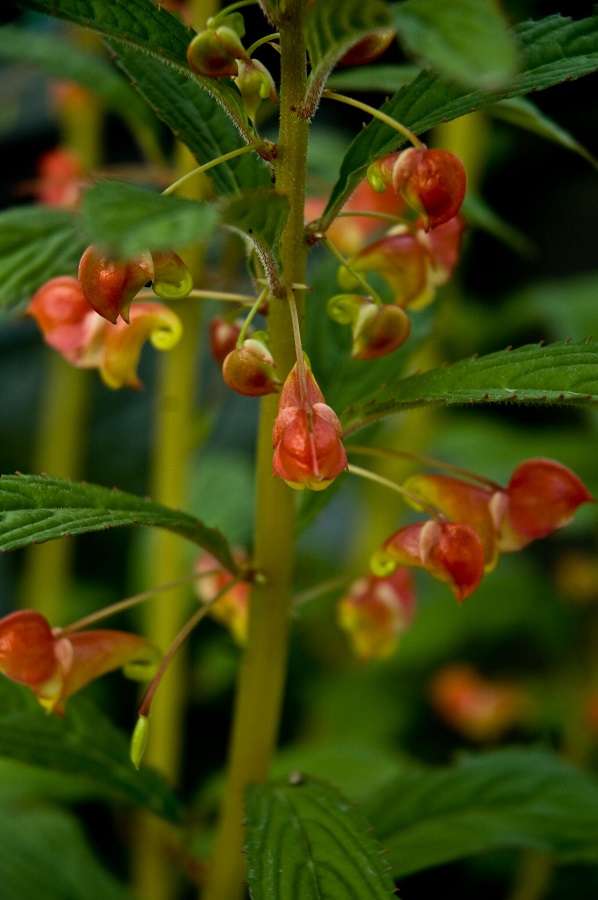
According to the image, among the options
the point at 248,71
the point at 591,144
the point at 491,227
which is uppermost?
the point at 591,144

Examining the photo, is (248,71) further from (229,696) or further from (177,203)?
(229,696)

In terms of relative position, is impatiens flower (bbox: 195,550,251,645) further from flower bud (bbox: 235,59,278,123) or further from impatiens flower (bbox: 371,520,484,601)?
flower bud (bbox: 235,59,278,123)

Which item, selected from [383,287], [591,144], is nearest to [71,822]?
[383,287]

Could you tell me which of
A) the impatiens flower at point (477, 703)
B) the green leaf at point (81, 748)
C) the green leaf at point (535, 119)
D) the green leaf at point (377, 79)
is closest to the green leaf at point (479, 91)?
the green leaf at point (535, 119)

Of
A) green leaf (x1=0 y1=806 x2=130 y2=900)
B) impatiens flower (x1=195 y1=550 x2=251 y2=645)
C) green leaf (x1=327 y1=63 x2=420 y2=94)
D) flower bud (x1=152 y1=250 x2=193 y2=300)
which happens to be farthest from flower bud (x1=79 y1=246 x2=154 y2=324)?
green leaf (x1=0 y1=806 x2=130 y2=900)

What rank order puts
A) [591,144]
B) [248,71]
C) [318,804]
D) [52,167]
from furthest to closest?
[591,144] → [52,167] → [318,804] → [248,71]

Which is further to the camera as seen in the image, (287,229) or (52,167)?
(52,167)

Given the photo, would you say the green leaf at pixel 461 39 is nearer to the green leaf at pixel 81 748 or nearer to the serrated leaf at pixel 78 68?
the green leaf at pixel 81 748
